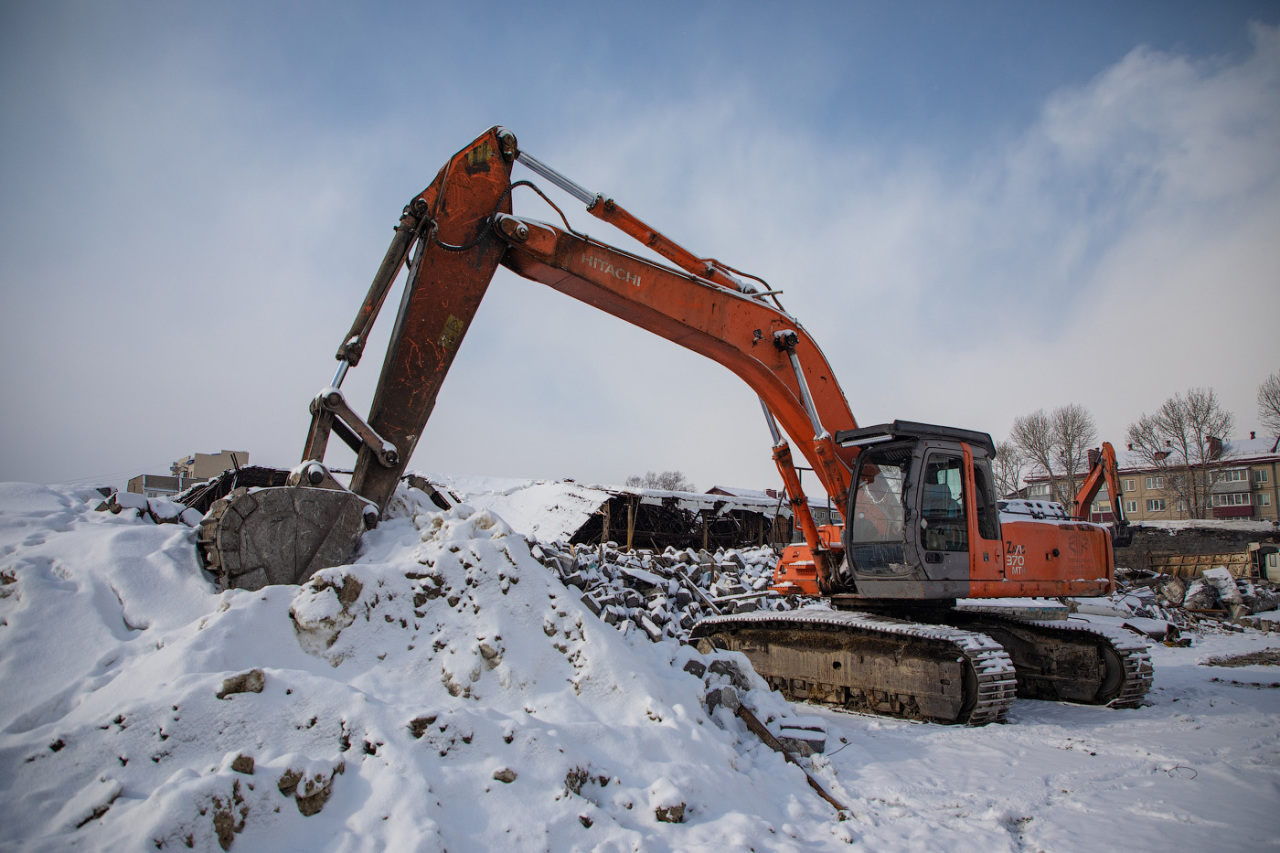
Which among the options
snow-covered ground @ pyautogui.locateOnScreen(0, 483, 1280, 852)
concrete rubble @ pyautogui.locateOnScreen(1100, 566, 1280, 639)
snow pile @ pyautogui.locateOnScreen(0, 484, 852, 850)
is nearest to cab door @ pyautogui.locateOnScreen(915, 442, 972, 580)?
snow-covered ground @ pyautogui.locateOnScreen(0, 483, 1280, 852)

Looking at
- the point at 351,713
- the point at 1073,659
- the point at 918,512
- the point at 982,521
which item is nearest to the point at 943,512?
the point at 918,512

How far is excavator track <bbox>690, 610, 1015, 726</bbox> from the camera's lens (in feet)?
20.1

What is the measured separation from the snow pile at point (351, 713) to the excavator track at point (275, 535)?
0.58ft

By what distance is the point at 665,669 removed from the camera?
5105 mm

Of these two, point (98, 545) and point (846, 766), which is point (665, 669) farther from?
point (98, 545)

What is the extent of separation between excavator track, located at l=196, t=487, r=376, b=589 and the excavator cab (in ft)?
15.2

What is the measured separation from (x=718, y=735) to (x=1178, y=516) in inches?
1773

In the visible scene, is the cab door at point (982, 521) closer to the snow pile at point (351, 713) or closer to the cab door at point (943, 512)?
the cab door at point (943, 512)

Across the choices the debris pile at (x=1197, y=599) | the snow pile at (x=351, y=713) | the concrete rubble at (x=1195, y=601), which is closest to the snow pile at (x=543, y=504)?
the snow pile at (x=351, y=713)

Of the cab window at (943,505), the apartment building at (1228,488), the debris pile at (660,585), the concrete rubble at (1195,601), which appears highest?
the apartment building at (1228,488)

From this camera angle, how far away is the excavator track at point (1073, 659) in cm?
698

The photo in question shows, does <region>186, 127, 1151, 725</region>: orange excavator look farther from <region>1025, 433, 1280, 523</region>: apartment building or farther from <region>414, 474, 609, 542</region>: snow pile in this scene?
<region>1025, 433, 1280, 523</region>: apartment building

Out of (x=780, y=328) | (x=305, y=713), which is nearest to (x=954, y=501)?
(x=780, y=328)

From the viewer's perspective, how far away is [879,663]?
6.74 metres
